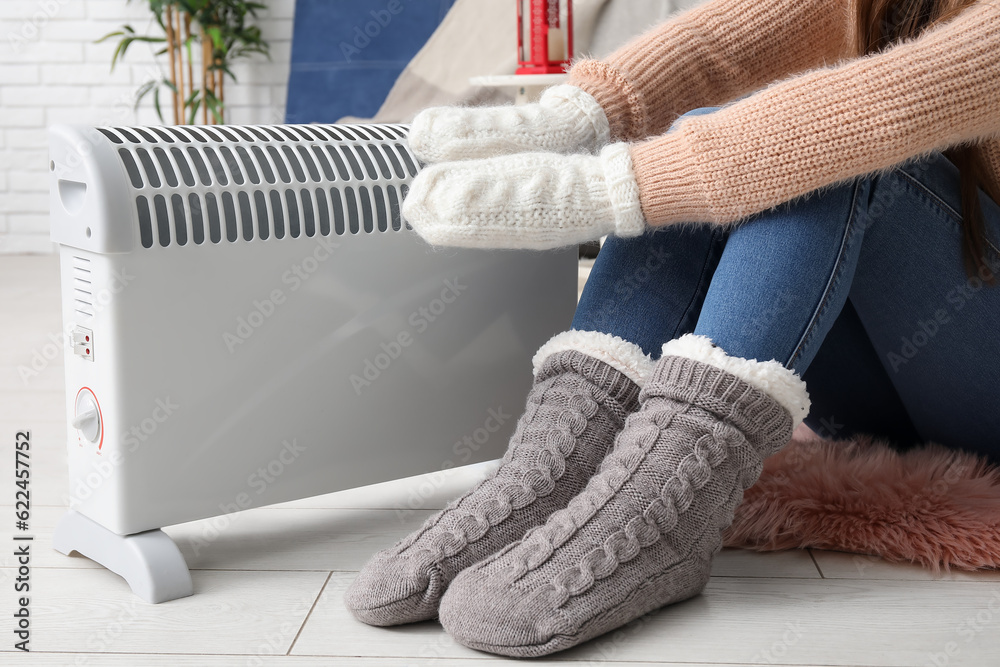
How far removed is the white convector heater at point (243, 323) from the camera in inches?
26.8

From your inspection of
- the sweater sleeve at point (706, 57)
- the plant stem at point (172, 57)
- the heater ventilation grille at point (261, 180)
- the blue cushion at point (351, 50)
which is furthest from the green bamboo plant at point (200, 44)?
the sweater sleeve at point (706, 57)

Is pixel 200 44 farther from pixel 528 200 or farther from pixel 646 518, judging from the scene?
pixel 646 518

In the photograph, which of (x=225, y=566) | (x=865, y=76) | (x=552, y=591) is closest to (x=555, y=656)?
(x=552, y=591)

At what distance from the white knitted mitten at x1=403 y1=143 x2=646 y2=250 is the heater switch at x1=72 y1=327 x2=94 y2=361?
0.27 meters

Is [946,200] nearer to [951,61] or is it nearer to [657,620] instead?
[951,61]

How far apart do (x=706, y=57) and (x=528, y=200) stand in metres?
0.27

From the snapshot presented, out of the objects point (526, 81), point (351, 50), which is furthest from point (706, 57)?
point (351, 50)

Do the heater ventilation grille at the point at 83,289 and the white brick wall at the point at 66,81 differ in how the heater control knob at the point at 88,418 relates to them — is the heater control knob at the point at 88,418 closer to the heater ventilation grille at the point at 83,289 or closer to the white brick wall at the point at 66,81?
the heater ventilation grille at the point at 83,289

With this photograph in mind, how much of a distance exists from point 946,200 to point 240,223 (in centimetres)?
53

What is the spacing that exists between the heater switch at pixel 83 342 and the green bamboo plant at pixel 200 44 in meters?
1.99

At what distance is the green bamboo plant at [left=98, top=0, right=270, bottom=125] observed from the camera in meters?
2.60

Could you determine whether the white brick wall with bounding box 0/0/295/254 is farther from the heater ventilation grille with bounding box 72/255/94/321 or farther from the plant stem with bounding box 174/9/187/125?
the heater ventilation grille with bounding box 72/255/94/321

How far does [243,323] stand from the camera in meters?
0.73

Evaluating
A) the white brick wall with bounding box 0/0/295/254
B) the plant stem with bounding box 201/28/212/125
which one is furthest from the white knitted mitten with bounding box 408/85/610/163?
the white brick wall with bounding box 0/0/295/254
